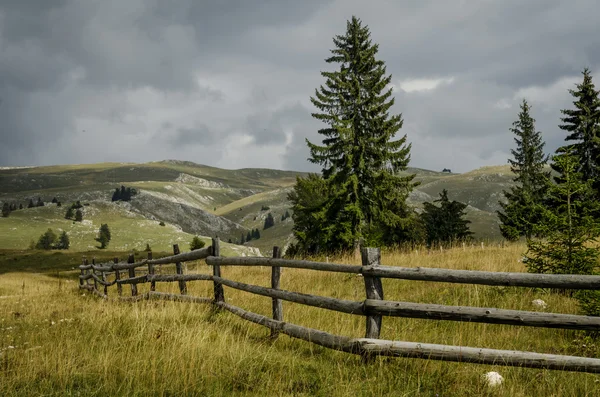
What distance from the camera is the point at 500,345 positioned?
20.5 ft

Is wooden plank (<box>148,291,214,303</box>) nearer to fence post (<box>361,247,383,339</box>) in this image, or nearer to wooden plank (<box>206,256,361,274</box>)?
wooden plank (<box>206,256,361,274</box>)

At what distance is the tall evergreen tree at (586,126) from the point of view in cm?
3281

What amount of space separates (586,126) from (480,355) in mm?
36319

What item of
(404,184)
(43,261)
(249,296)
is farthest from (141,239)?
(249,296)

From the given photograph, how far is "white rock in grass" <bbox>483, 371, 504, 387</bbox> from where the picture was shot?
443 centimetres

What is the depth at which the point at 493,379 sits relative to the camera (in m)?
4.48

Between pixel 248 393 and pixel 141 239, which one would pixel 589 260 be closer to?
pixel 248 393

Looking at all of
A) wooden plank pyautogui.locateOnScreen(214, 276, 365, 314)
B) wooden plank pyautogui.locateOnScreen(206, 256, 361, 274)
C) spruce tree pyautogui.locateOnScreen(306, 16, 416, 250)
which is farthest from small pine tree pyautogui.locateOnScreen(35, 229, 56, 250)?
wooden plank pyautogui.locateOnScreen(214, 276, 365, 314)

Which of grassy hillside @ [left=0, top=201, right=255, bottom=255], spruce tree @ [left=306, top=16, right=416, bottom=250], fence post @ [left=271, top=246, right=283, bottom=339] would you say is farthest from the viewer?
grassy hillside @ [left=0, top=201, right=255, bottom=255]

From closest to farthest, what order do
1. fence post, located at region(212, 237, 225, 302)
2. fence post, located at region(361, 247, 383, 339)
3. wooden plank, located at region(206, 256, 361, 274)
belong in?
fence post, located at region(361, 247, 383, 339)
wooden plank, located at region(206, 256, 361, 274)
fence post, located at region(212, 237, 225, 302)

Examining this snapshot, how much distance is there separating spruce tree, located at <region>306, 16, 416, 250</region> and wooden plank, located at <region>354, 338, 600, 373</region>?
73.8 ft

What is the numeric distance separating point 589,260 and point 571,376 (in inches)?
144

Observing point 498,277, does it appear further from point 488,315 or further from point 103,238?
point 103,238

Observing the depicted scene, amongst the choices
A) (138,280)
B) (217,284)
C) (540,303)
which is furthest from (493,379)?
(138,280)
